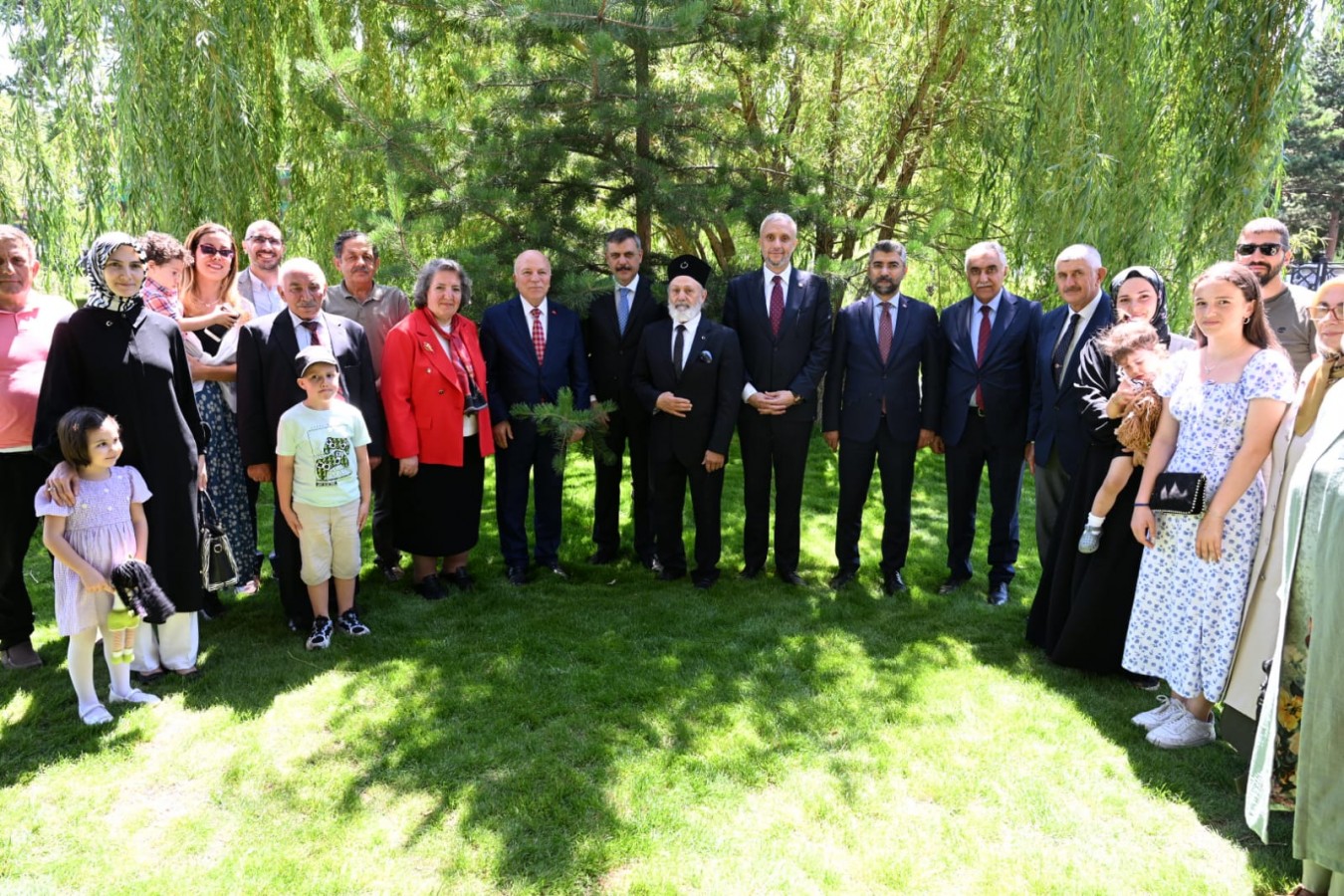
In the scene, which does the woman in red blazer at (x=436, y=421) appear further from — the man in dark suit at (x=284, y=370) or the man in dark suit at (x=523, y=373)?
the man in dark suit at (x=284, y=370)

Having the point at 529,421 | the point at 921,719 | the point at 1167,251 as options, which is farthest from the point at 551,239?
the point at 1167,251

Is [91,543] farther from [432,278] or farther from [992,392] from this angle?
[992,392]

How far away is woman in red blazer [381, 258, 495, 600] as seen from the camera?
4.78m

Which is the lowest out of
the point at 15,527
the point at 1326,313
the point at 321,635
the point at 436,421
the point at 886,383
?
the point at 321,635

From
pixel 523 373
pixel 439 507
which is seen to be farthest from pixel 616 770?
pixel 523 373

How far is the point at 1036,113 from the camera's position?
224 inches

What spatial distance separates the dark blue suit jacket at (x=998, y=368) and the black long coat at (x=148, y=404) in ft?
13.1

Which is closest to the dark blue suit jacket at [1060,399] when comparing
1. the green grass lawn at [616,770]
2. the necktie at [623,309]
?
the green grass lawn at [616,770]

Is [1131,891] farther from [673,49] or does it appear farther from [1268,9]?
[673,49]

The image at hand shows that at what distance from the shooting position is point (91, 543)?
351 cm

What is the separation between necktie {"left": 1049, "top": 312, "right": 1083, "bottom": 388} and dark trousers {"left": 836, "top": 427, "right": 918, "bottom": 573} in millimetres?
922

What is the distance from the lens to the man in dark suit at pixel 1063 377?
4.45 metres

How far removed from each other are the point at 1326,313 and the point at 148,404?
4580 mm

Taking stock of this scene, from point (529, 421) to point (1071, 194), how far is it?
144 inches
